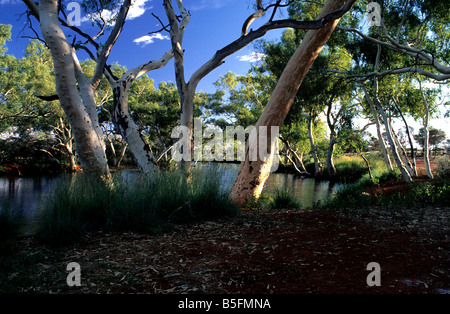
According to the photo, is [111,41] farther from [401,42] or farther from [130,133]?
[401,42]

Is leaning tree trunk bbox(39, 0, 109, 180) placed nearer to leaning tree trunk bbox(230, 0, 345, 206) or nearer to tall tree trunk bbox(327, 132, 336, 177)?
leaning tree trunk bbox(230, 0, 345, 206)

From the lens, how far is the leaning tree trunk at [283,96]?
7.28 metres

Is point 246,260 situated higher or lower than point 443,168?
lower

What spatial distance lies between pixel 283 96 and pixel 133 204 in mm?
4568

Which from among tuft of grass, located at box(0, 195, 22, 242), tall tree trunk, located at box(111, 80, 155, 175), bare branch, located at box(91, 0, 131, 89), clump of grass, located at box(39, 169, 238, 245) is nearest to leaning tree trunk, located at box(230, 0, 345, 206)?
clump of grass, located at box(39, 169, 238, 245)

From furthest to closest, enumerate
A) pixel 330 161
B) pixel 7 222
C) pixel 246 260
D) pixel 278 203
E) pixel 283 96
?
pixel 330 161 → pixel 278 203 → pixel 283 96 → pixel 7 222 → pixel 246 260

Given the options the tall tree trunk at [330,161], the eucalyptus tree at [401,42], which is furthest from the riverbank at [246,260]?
the tall tree trunk at [330,161]

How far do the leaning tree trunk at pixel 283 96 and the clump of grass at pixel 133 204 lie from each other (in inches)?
87.0

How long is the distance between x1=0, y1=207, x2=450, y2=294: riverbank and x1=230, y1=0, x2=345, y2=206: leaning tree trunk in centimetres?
303

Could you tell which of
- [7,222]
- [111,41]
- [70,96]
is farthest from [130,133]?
[7,222]

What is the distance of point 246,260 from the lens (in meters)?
2.96

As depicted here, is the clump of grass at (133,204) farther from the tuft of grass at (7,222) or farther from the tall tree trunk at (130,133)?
the tall tree trunk at (130,133)

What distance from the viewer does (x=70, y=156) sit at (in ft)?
71.2
